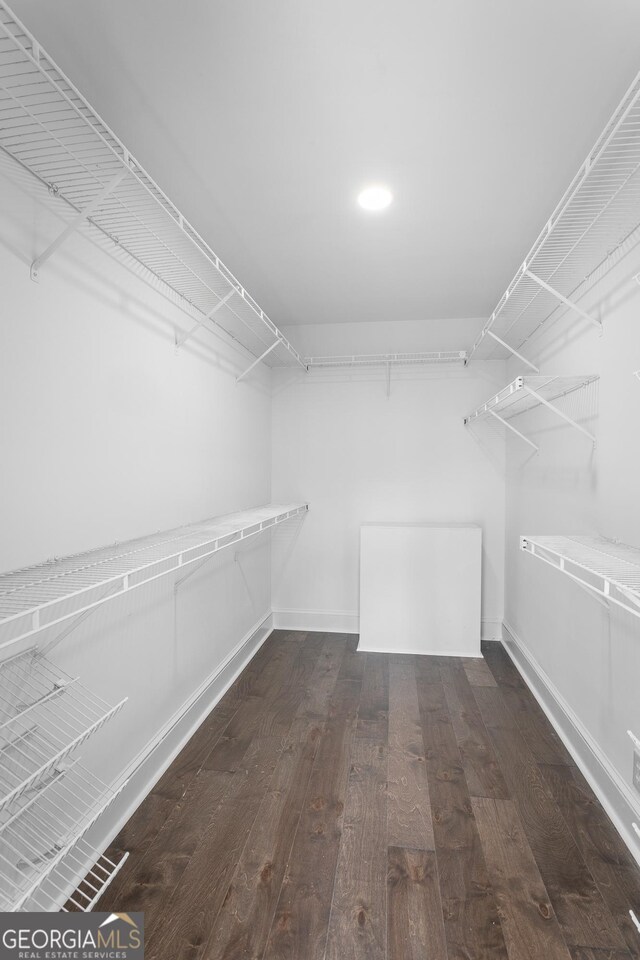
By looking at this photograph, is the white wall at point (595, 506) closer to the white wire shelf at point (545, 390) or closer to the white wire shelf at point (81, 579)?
the white wire shelf at point (545, 390)

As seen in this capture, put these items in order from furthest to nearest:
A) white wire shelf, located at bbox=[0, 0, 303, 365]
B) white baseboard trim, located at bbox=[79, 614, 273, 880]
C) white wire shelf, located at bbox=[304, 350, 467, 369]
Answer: white wire shelf, located at bbox=[304, 350, 467, 369] → white baseboard trim, located at bbox=[79, 614, 273, 880] → white wire shelf, located at bbox=[0, 0, 303, 365]

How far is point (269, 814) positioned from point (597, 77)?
8.22ft

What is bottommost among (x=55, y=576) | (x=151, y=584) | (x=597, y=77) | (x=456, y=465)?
(x=151, y=584)

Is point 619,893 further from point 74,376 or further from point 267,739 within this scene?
point 74,376

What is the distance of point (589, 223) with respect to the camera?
167cm

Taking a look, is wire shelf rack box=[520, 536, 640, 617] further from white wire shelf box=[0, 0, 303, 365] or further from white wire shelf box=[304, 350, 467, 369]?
white wire shelf box=[304, 350, 467, 369]

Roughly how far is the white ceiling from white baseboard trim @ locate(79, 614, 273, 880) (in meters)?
1.89

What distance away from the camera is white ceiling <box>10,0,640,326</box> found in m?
1.12

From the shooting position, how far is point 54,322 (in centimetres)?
Result: 144

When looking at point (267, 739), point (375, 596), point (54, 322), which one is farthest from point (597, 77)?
point (375, 596)

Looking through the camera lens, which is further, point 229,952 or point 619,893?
point 619,893

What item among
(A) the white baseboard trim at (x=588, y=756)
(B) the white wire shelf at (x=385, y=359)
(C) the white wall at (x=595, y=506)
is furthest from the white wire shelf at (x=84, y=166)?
(A) the white baseboard trim at (x=588, y=756)

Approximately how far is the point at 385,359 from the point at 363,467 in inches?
32.5

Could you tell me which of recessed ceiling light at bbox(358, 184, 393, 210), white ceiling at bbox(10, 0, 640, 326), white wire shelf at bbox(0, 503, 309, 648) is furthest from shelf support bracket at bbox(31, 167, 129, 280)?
recessed ceiling light at bbox(358, 184, 393, 210)
